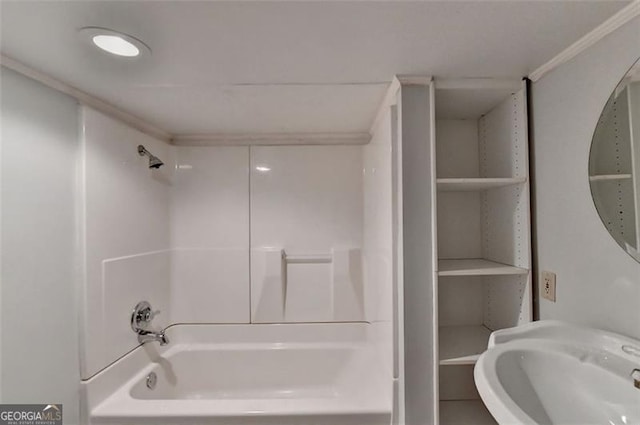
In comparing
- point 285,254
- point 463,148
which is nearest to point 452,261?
point 463,148

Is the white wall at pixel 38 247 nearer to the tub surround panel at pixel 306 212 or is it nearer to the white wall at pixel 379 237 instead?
the tub surround panel at pixel 306 212

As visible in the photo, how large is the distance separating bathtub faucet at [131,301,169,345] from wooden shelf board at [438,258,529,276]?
164 cm

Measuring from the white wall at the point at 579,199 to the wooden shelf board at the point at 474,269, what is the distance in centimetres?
12

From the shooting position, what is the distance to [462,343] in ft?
4.58

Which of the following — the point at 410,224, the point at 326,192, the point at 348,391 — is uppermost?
the point at 326,192

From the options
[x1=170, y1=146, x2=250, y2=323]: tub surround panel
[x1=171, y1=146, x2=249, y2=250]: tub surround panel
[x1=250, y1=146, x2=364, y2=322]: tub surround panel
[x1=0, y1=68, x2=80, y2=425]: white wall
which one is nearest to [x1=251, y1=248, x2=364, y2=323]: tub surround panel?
[x1=250, y1=146, x2=364, y2=322]: tub surround panel

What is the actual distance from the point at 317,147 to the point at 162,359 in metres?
1.76

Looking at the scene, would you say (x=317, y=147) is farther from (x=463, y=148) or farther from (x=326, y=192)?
(x=463, y=148)

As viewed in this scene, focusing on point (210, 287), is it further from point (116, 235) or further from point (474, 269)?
point (474, 269)

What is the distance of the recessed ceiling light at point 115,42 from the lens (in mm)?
886

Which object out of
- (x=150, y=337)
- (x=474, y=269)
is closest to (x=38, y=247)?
(x=150, y=337)

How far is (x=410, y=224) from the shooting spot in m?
1.23

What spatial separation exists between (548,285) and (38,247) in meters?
2.07

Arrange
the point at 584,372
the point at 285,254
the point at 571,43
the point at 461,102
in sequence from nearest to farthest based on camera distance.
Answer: the point at 584,372
the point at 571,43
the point at 461,102
the point at 285,254
